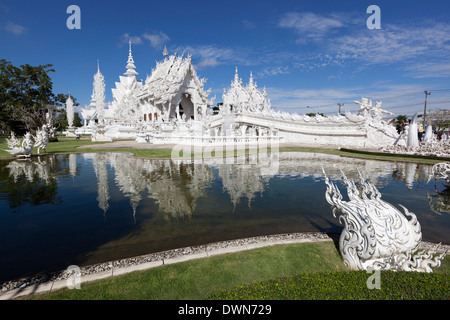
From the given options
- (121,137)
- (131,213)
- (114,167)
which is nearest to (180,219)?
(131,213)

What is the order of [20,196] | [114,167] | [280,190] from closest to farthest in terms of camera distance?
[20,196] → [280,190] → [114,167]

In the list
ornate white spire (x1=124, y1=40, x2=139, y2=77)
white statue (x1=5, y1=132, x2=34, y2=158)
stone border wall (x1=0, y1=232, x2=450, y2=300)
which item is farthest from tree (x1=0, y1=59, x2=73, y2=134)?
stone border wall (x1=0, y1=232, x2=450, y2=300)

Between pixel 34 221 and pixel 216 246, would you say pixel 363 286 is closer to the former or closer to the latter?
pixel 216 246

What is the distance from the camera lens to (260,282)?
10.3 ft

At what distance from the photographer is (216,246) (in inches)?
178

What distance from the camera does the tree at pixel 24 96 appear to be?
40.3 metres

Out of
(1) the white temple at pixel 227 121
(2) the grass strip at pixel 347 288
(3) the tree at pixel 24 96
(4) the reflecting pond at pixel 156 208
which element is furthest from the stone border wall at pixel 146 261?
(3) the tree at pixel 24 96

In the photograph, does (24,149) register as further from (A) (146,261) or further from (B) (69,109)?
(B) (69,109)

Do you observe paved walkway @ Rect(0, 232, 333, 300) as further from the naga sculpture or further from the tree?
the tree

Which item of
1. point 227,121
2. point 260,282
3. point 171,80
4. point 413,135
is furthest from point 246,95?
point 260,282

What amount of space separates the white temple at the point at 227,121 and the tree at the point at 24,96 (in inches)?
587

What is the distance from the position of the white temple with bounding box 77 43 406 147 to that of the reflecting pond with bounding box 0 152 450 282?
13.0m
